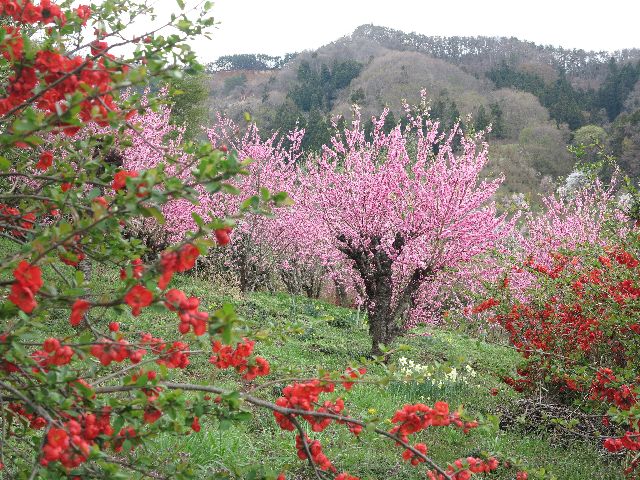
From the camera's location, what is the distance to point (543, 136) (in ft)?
156

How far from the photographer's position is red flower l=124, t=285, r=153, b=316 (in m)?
1.35

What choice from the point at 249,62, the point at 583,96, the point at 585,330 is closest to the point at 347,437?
the point at 585,330

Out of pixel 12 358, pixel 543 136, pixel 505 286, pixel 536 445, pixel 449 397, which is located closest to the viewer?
pixel 12 358

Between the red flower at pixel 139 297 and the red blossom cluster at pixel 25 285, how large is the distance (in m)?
0.24

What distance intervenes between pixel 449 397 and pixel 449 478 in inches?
185

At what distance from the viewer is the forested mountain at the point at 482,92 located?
4322 cm

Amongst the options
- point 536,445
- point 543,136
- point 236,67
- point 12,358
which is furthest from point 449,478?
point 236,67

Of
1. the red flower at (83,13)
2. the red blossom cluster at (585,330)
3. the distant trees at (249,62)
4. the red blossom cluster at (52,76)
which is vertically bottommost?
the red blossom cluster at (585,330)

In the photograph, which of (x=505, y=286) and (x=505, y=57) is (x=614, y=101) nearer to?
(x=505, y=57)

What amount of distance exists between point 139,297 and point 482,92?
66.5 metres

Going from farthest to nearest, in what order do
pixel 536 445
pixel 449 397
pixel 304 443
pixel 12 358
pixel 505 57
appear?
pixel 505 57 → pixel 449 397 → pixel 536 445 → pixel 304 443 → pixel 12 358

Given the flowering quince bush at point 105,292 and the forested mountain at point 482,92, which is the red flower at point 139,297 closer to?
the flowering quince bush at point 105,292

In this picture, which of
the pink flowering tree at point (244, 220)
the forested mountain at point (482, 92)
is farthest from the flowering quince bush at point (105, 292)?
the forested mountain at point (482, 92)

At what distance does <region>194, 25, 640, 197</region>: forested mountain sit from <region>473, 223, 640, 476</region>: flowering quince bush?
26.6 m
